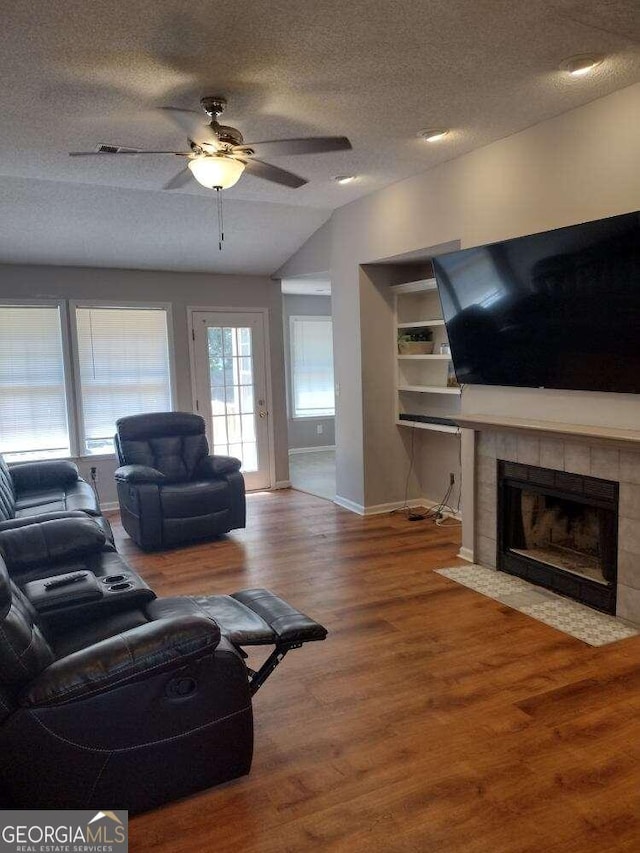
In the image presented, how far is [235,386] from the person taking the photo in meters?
6.96

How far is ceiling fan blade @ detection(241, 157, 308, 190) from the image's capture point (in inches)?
123

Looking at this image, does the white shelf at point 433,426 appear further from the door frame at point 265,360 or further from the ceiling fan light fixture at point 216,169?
the ceiling fan light fixture at point 216,169

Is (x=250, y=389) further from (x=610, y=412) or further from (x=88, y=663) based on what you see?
(x=88, y=663)

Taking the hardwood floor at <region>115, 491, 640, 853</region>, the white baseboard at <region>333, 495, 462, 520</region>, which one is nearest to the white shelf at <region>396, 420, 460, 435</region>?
the white baseboard at <region>333, 495, 462, 520</region>

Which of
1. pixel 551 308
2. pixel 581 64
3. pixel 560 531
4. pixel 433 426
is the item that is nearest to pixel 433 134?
pixel 581 64

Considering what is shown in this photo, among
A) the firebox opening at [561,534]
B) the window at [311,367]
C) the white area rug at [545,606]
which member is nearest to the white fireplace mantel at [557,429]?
the firebox opening at [561,534]

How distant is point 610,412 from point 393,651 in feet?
5.54

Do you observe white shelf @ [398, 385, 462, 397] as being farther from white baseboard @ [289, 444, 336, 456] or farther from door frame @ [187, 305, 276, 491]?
white baseboard @ [289, 444, 336, 456]

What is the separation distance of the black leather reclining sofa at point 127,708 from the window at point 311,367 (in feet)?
23.3

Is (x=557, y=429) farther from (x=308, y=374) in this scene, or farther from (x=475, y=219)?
(x=308, y=374)

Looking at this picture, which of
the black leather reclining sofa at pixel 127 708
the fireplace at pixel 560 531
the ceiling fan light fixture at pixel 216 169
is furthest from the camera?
the fireplace at pixel 560 531

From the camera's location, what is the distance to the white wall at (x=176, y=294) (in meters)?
6.02

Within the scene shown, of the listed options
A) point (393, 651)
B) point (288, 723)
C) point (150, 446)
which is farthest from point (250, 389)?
point (288, 723)

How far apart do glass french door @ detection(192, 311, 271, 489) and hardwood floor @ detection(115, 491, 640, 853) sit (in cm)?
313
